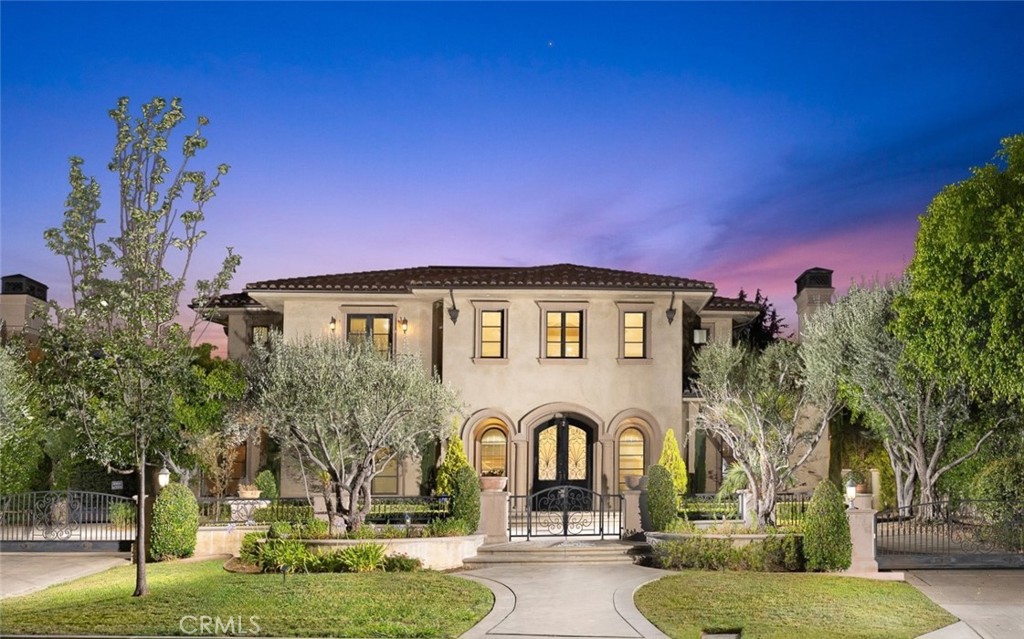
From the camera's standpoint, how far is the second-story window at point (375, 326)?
102ft

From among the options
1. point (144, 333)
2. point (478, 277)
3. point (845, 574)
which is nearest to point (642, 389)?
point (478, 277)

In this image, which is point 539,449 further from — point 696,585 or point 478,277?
point 696,585

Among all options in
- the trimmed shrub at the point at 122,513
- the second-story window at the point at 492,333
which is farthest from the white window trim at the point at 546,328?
the trimmed shrub at the point at 122,513

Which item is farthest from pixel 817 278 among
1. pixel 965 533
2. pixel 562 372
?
pixel 965 533

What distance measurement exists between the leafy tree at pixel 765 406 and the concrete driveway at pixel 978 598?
3.62m

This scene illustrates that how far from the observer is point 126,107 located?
51.8ft

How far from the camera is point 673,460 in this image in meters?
28.6

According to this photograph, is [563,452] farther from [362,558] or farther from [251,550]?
[251,550]

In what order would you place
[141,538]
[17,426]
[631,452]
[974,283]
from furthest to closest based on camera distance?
[631,452] < [17,426] < [974,283] < [141,538]

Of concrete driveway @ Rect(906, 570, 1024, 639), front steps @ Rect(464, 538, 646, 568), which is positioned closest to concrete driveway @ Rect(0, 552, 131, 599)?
front steps @ Rect(464, 538, 646, 568)

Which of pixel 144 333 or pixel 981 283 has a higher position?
pixel 981 283

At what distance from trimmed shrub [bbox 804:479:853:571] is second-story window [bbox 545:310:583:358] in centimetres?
1291

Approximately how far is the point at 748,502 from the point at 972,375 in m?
5.55

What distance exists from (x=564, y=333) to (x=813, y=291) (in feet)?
28.5
